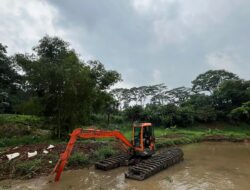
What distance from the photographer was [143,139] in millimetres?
10008

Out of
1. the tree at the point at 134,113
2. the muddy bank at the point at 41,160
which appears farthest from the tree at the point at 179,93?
the muddy bank at the point at 41,160

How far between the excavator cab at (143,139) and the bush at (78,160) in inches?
84.3

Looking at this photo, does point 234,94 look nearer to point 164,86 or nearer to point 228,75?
point 228,75

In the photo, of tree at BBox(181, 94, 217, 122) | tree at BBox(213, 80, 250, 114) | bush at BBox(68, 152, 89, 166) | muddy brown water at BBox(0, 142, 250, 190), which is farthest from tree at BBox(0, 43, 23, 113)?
tree at BBox(213, 80, 250, 114)

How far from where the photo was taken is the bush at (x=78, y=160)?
378 inches

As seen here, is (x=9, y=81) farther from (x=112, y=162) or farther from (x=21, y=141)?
(x=112, y=162)

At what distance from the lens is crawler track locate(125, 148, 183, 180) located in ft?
26.3

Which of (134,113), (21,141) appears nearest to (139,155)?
(21,141)

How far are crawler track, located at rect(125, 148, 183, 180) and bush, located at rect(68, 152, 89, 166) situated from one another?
2349 millimetres

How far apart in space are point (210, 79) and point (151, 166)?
111 feet

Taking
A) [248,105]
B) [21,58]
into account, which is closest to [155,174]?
[21,58]

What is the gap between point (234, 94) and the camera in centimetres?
3172

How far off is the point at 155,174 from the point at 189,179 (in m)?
1.20

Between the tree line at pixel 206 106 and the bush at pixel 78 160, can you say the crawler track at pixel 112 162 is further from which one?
the tree line at pixel 206 106
